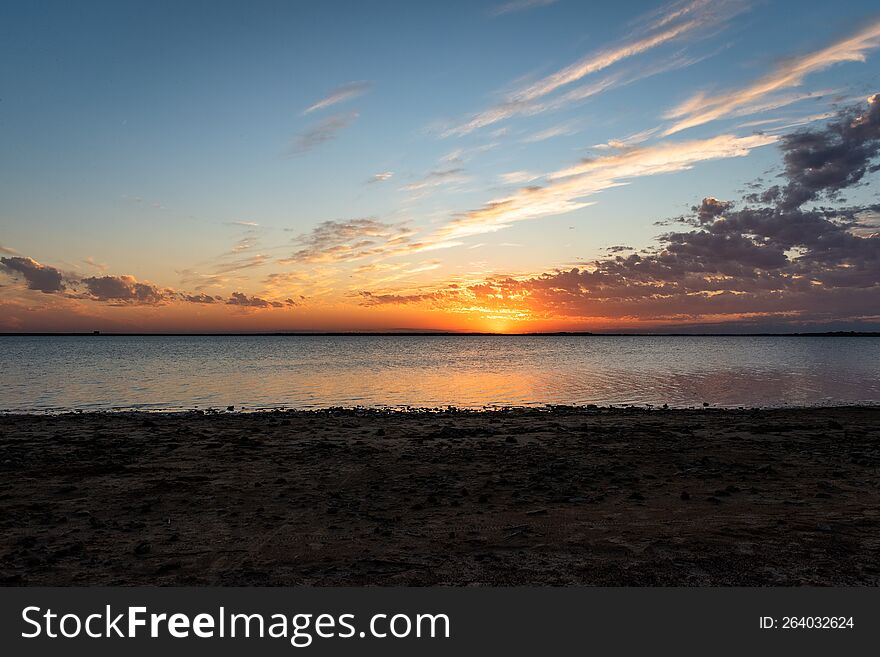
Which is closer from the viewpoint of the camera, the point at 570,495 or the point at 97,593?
the point at 97,593

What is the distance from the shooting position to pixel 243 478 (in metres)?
13.3

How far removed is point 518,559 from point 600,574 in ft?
3.76

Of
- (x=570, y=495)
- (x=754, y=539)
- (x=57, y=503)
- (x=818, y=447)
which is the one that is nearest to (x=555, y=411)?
(x=818, y=447)

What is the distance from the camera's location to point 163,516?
1019 centimetres

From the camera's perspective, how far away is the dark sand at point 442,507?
7.59 m

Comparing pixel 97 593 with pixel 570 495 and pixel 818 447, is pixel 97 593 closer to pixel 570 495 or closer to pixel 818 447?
pixel 570 495

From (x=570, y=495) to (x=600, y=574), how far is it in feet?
14.1

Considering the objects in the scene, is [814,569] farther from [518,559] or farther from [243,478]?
[243,478]

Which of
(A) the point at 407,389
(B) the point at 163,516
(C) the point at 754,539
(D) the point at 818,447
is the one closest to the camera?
(C) the point at 754,539

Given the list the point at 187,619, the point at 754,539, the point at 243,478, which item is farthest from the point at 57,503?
the point at 754,539

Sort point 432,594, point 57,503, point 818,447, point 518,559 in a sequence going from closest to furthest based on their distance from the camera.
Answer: point 432,594
point 518,559
point 57,503
point 818,447

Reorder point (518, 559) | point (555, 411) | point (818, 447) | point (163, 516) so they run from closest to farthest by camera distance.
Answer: point (518, 559), point (163, 516), point (818, 447), point (555, 411)

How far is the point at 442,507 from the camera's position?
10797 millimetres

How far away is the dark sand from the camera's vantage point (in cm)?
759
